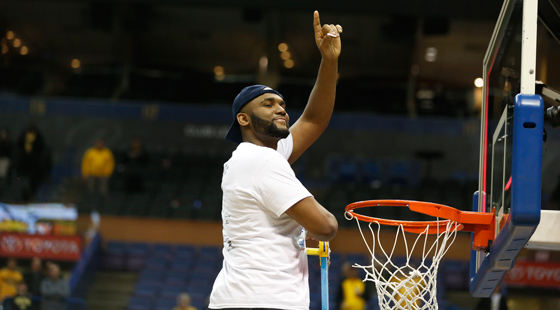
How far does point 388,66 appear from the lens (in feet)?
57.2

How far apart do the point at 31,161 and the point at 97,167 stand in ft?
4.38

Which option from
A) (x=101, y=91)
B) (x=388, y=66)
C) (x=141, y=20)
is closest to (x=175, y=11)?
(x=141, y=20)

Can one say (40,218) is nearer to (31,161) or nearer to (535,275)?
(31,161)

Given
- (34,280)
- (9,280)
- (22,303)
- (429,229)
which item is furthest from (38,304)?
(429,229)

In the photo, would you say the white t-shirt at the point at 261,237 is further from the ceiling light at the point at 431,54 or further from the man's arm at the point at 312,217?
the ceiling light at the point at 431,54

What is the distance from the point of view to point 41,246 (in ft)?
40.2

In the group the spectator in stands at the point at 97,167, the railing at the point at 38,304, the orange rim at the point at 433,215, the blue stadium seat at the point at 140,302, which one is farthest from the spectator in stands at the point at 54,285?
the orange rim at the point at 433,215

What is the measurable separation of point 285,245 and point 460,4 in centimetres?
876

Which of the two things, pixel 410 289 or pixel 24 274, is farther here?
pixel 24 274

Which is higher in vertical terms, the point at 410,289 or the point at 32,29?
the point at 32,29

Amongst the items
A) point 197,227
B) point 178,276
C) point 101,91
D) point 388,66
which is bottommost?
point 178,276

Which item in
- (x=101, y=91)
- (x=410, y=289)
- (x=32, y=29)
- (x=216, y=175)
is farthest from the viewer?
(x=32, y=29)

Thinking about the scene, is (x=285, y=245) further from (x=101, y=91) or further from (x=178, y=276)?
(x=101, y=91)

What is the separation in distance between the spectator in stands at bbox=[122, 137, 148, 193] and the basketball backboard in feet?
32.8
